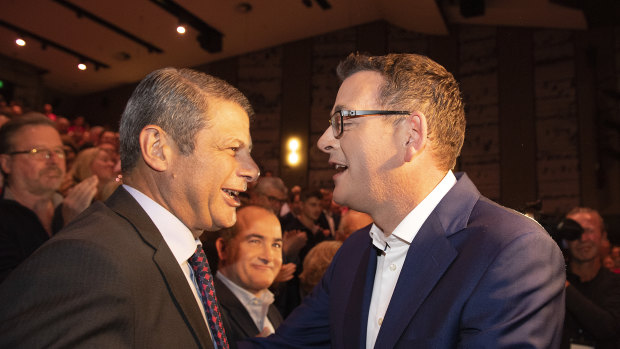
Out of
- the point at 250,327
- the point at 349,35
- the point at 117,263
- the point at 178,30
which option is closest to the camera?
the point at 117,263

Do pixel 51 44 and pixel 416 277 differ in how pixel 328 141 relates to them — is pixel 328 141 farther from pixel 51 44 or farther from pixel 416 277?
pixel 51 44

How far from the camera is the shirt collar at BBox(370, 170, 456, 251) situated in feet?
5.24

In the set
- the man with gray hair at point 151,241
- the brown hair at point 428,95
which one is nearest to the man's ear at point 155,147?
the man with gray hair at point 151,241

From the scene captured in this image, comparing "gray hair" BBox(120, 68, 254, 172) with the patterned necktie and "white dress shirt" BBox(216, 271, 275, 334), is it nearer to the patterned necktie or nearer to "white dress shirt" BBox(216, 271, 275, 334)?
the patterned necktie

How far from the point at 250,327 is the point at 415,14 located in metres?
8.10

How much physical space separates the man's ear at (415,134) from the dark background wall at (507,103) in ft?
23.2

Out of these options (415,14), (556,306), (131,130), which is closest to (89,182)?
(131,130)

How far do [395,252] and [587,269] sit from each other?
2655 mm

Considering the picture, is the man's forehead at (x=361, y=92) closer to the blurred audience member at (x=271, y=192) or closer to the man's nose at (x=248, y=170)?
the man's nose at (x=248, y=170)

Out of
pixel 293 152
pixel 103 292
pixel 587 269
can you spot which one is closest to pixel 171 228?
pixel 103 292

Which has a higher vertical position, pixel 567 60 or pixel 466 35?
pixel 466 35

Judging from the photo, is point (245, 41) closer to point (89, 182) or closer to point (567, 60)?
point (567, 60)

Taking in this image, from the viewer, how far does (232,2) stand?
9188 mm

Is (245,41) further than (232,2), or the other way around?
(245,41)
